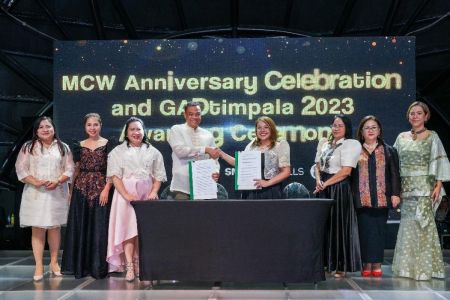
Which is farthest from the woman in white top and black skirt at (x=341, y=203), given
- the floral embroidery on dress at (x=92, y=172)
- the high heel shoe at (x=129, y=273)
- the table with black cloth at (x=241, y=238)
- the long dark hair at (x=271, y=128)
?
Answer: the floral embroidery on dress at (x=92, y=172)

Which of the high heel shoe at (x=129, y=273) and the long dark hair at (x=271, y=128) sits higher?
the long dark hair at (x=271, y=128)

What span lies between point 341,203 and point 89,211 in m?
2.21

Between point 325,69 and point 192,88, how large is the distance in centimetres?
163

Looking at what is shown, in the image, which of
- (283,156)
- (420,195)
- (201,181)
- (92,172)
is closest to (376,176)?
(420,195)

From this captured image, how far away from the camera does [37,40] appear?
437 inches

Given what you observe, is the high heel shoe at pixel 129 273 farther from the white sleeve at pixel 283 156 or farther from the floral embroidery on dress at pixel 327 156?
the floral embroidery on dress at pixel 327 156

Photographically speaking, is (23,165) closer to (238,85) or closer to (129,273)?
(129,273)

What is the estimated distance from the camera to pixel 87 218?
5.32 metres

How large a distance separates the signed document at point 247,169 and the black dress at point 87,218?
1.26 m

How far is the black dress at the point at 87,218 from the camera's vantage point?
17.2 ft

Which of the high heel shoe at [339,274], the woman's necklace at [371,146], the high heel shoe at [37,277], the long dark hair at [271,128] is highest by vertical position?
the long dark hair at [271,128]

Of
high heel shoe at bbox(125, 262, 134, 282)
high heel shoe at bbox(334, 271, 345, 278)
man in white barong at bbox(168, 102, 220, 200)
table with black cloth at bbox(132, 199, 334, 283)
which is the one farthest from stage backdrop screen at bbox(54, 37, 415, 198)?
table with black cloth at bbox(132, 199, 334, 283)

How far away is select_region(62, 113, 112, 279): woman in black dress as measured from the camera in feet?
17.2

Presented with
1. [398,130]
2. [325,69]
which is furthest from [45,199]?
[398,130]
